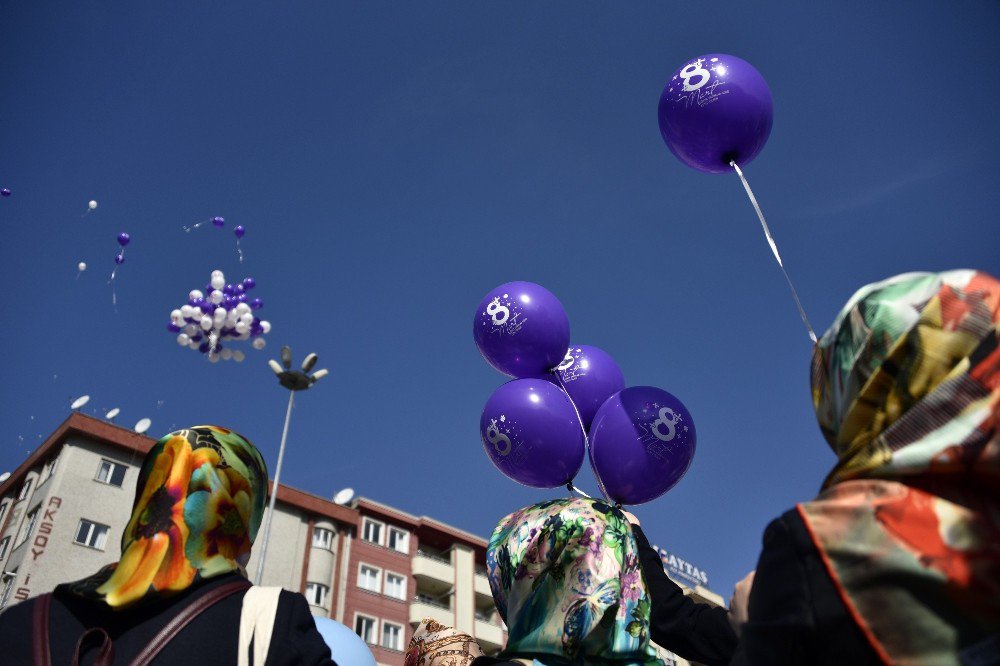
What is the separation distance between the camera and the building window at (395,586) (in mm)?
27984

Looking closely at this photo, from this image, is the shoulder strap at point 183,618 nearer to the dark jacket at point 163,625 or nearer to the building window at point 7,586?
the dark jacket at point 163,625

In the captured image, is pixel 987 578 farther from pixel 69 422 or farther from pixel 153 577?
pixel 69 422

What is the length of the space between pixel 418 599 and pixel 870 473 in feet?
96.9

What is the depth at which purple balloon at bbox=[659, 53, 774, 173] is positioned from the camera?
4.50 m

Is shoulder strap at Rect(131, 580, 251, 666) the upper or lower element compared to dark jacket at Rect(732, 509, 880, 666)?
upper

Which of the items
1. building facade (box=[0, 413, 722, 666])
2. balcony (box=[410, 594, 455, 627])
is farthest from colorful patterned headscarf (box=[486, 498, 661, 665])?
balcony (box=[410, 594, 455, 627])

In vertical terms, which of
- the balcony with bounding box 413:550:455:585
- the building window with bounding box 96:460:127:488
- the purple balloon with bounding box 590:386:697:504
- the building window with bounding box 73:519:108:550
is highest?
the building window with bounding box 96:460:127:488

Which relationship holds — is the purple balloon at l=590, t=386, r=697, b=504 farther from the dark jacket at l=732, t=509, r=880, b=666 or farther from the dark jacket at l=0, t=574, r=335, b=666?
the dark jacket at l=732, t=509, r=880, b=666

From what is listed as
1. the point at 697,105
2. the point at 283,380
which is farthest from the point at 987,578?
the point at 283,380

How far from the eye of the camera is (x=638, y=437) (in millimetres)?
4188

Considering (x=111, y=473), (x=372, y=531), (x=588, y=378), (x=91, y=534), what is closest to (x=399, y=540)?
(x=372, y=531)

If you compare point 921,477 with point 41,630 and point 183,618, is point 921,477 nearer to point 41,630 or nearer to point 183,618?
point 183,618

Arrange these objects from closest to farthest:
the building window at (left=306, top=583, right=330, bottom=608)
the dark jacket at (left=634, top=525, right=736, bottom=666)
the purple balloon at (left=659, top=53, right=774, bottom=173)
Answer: the dark jacket at (left=634, top=525, right=736, bottom=666) → the purple balloon at (left=659, top=53, right=774, bottom=173) → the building window at (left=306, top=583, right=330, bottom=608)

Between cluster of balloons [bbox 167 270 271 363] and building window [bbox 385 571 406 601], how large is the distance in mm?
17934
